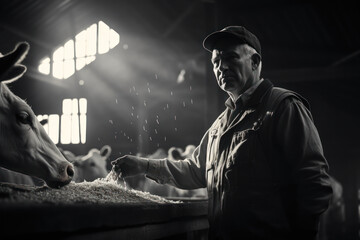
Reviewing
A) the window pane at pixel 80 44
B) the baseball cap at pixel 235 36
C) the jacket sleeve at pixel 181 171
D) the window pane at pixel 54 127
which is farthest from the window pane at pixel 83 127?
the baseball cap at pixel 235 36

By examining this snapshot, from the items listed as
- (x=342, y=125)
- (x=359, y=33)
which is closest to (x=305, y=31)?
(x=359, y=33)

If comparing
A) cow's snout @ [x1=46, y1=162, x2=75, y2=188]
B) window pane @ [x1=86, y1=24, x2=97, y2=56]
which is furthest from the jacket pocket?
window pane @ [x1=86, y1=24, x2=97, y2=56]

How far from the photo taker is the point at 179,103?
14727mm

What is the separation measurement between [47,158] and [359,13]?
626cm

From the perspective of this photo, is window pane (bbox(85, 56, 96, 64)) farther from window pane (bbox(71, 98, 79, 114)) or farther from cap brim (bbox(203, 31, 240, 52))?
cap brim (bbox(203, 31, 240, 52))

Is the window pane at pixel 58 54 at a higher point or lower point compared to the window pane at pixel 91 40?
lower

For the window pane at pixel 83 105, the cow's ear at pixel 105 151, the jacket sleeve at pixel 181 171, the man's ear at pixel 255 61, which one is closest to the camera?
the man's ear at pixel 255 61

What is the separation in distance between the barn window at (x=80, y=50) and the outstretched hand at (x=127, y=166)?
473 inches

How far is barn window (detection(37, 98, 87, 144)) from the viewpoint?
14.5 metres

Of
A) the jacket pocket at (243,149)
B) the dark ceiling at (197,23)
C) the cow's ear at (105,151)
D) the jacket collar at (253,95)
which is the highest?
the dark ceiling at (197,23)

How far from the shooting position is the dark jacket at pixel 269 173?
188 centimetres

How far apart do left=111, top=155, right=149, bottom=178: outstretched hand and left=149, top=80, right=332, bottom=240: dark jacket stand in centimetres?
51

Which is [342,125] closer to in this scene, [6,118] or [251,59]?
[251,59]

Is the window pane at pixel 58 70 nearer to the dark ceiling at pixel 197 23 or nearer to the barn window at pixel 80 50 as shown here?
the barn window at pixel 80 50
